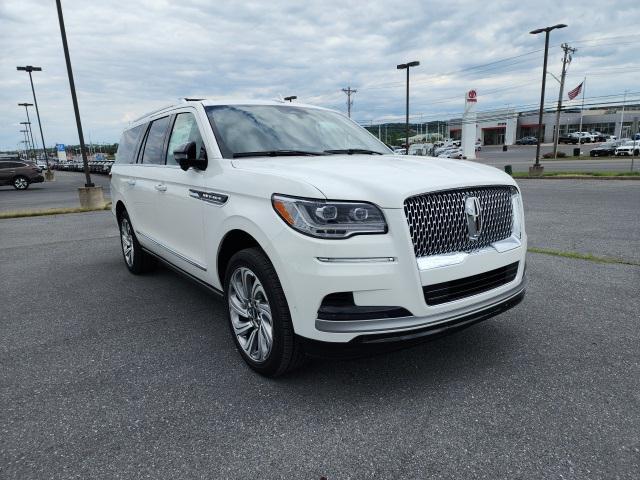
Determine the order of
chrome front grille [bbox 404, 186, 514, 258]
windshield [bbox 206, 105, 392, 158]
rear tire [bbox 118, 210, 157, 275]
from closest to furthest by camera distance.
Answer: chrome front grille [bbox 404, 186, 514, 258] → windshield [bbox 206, 105, 392, 158] → rear tire [bbox 118, 210, 157, 275]

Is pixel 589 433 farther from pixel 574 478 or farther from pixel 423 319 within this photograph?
pixel 423 319

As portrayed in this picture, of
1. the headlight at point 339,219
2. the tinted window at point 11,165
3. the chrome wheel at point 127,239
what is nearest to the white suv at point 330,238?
the headlight at point 339,219

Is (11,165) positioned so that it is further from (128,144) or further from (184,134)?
(184,134)

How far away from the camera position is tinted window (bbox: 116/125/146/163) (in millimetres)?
5672

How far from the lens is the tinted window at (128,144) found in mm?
5672

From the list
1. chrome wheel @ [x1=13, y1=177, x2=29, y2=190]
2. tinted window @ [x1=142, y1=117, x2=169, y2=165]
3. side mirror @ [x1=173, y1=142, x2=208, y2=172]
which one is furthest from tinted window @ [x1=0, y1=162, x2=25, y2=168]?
side mirror @ [x1=173, y1=142, x2=208, y2=172]

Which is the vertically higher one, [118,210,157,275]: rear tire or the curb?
[118,210,157,275]: rear tire

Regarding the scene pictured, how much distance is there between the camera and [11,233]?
1015cm

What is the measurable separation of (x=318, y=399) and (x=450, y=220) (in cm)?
138

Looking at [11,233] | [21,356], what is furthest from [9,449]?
[11,233]

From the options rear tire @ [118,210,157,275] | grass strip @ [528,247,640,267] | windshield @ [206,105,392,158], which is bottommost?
grass strip @ [528,247,640,267]

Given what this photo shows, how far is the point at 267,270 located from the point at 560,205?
11.0 meters

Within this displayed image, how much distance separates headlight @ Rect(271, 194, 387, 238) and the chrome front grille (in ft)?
0.66

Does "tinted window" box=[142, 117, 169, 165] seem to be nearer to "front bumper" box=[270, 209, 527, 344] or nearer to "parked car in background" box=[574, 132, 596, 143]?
"front bumper" box=[270, 209, 527, 344]
